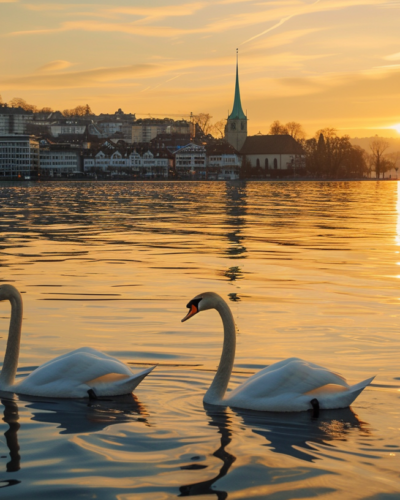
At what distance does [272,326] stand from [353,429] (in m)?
4.29

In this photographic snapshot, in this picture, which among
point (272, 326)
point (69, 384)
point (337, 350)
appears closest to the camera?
point (69, 384)

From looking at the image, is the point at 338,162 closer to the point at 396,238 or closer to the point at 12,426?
the point at 396,238

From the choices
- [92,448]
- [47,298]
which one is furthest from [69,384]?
[47,298]

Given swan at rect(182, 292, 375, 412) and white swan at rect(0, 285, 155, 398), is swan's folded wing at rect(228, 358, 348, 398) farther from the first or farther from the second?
white swan at rect(0, 285, 155, 398)

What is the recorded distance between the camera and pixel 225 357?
21.7 feet

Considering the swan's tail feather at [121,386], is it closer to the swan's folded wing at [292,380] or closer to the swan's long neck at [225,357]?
the swan's long neck at [225,357]

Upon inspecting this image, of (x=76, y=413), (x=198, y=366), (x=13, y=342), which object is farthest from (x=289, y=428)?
(x=13, y=342)

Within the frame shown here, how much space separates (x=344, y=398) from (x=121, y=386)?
1738 millimetres

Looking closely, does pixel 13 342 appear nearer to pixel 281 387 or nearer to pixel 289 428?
pixel 281 387

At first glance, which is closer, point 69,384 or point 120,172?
point 69,384

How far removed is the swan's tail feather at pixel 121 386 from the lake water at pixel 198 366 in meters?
0.11

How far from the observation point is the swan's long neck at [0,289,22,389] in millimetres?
7098

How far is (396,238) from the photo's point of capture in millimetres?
24391

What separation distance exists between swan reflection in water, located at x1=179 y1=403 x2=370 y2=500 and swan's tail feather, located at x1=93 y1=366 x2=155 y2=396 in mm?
549
